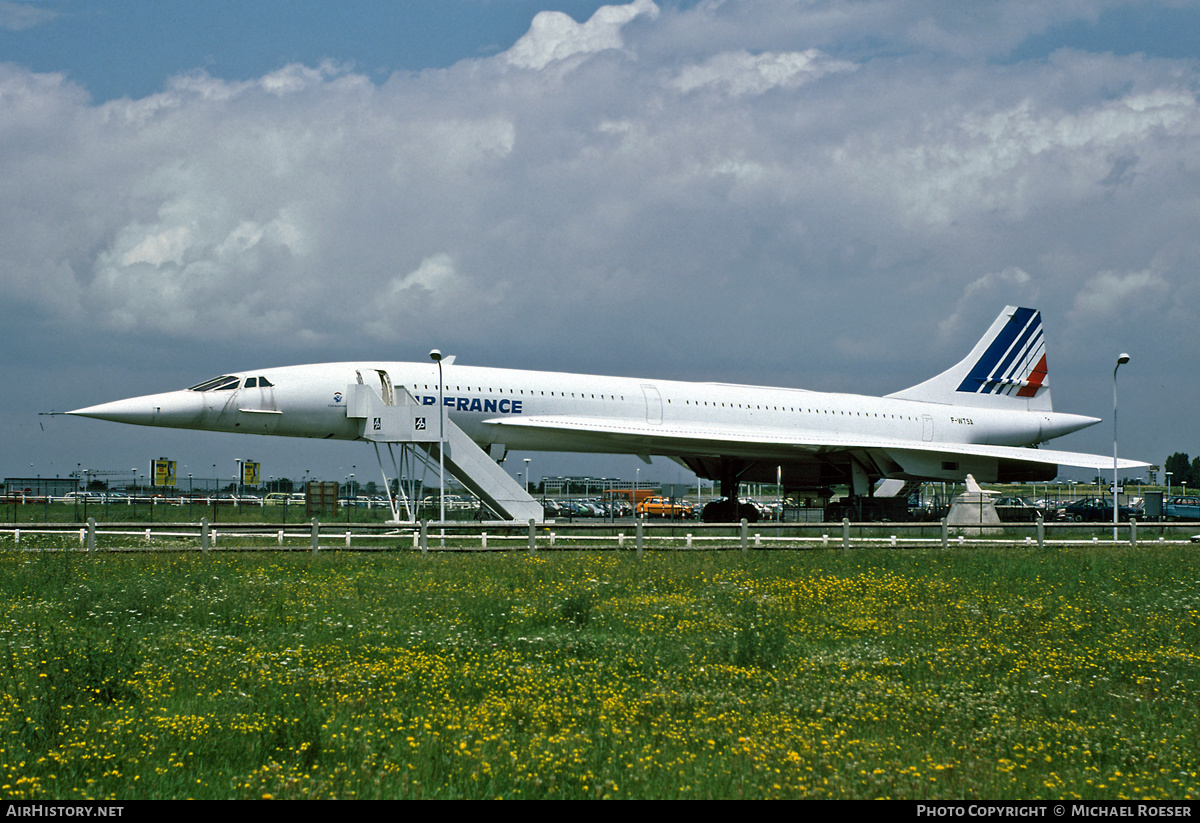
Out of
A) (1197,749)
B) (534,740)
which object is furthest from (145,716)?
(1197,749)

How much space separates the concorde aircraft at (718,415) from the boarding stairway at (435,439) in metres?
0.09

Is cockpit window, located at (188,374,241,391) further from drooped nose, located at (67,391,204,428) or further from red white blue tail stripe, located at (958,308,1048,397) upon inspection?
red white blue tail stripe, located at (958,308,1048,397)

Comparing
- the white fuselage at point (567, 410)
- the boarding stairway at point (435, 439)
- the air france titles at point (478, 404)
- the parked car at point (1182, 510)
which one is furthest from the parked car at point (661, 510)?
the boarding stairway at point (435, 439)

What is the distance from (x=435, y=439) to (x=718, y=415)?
1099 cm

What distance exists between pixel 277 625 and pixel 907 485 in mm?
33383

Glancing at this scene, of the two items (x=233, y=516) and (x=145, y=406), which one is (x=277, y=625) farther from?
(x=233, y=516)

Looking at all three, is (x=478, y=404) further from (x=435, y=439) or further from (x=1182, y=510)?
(x=1182, y=510)

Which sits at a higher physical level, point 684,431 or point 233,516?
point 684,431

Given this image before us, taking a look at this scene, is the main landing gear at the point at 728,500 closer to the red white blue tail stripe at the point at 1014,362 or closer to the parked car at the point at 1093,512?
the red white blue tail stripe at the point at 1014,362

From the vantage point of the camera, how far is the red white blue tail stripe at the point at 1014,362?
1645 inches

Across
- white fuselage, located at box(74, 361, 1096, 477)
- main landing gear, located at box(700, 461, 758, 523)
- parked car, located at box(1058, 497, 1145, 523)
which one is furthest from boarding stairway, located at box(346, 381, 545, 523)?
parked car, located at box(1058, 497, 1145, 523)

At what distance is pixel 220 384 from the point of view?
997 inches

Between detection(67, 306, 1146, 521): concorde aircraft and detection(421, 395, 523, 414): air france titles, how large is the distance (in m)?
0.03
